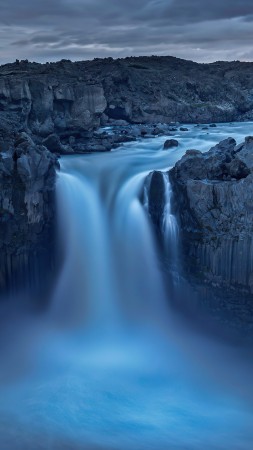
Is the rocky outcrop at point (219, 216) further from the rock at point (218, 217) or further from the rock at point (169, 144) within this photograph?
the rock at point (169, 144)

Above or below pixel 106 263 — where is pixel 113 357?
below

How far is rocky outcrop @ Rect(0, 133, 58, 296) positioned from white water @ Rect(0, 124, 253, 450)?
642 millimetres

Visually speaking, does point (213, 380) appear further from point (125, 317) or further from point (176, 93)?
point (176, 93)

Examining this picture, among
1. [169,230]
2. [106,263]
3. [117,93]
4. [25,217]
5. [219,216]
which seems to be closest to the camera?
[219,216]

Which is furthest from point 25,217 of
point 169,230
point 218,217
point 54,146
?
point 54,146

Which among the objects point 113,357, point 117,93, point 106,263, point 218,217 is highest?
point 117,93

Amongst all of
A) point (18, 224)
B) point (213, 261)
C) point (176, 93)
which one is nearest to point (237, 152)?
point (213, 261)

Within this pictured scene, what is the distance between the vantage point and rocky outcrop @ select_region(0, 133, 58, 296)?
46.0 feet

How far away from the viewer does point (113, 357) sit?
500 inches

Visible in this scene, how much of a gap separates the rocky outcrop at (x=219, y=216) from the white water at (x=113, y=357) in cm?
93

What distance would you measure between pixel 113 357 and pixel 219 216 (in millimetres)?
4939

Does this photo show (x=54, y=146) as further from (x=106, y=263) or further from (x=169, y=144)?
(x=106, y=263)

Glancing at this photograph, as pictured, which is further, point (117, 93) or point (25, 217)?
point (117, 93)

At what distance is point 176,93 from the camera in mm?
50438
